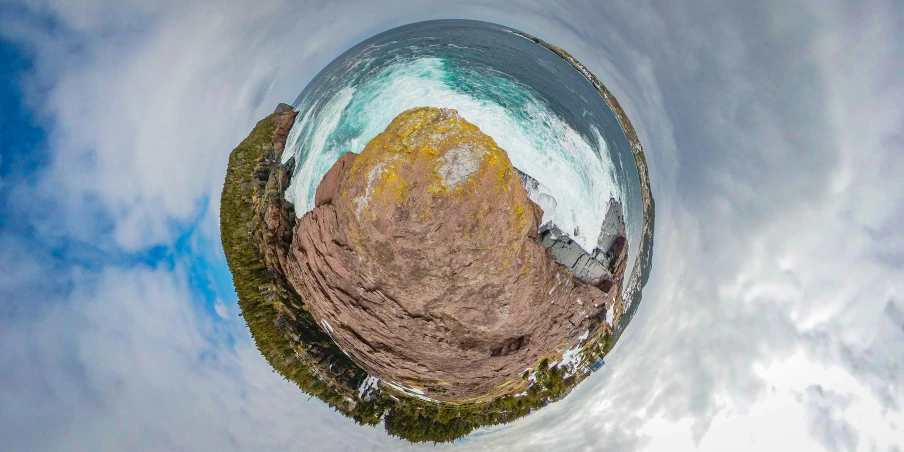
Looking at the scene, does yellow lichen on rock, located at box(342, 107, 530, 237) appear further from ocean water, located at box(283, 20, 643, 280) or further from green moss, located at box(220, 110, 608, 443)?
green moss, located at box(220, 110, 608, 443)

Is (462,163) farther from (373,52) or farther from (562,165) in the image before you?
(373,52)

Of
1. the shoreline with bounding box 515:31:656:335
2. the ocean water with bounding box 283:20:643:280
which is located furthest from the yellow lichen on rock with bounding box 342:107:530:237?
the shoreline with bounding box 515:31:656:335

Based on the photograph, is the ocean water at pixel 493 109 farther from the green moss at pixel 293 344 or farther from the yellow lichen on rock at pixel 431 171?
the green moss at pixel 293 344

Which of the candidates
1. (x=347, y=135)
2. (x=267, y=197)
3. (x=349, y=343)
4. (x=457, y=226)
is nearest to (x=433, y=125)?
(x=457, y=226)

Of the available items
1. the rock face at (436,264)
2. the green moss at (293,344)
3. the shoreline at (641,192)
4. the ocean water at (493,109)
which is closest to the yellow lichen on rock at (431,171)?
the rock face at (436,264)

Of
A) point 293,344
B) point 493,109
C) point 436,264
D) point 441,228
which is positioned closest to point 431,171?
point 441,228
